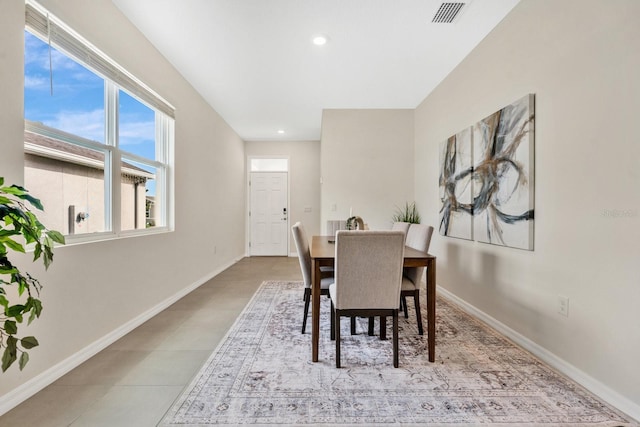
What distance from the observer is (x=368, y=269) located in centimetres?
191

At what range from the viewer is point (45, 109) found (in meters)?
1.85

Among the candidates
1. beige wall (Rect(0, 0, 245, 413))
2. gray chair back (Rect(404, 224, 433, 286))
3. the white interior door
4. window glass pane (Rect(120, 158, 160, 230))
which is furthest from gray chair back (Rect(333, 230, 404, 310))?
the white interior door

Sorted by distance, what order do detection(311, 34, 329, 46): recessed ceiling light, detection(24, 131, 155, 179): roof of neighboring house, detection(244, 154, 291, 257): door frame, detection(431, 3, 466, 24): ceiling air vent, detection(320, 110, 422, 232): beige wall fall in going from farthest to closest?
1. detection(244, 154, 291, 257): door frame
2. detection(320, 110, 422, 232): beige wall
3. detection(311, 34, 329, 46): recessed ceiling light
4. detection(431, 3, 466, 24): ceiling air vent
5. detection(24, 131, 155, 179): roof of neighboring house

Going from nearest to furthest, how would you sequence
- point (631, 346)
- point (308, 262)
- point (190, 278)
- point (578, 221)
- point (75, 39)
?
point (631, 346)
point (578, 221)
point (75, 39)
point (308, 262)
point (190, 278)

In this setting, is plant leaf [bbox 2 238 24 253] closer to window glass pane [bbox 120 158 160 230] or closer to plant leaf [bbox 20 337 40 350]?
plant leaf [bbox 20 337 40 350]

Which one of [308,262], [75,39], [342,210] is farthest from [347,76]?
[75,39]

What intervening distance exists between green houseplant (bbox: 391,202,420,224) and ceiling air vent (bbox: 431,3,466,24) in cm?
255

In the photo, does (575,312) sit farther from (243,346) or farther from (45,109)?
(45,109)

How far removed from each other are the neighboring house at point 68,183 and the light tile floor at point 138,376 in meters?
0.89

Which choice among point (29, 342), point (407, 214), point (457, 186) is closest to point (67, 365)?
point (29, 342)

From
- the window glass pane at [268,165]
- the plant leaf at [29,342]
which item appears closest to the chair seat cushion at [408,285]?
the plant leaf at [29,342]

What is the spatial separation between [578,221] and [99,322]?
10.4 feet

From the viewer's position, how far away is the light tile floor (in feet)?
4.93

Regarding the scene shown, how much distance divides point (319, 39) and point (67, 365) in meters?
3.05
